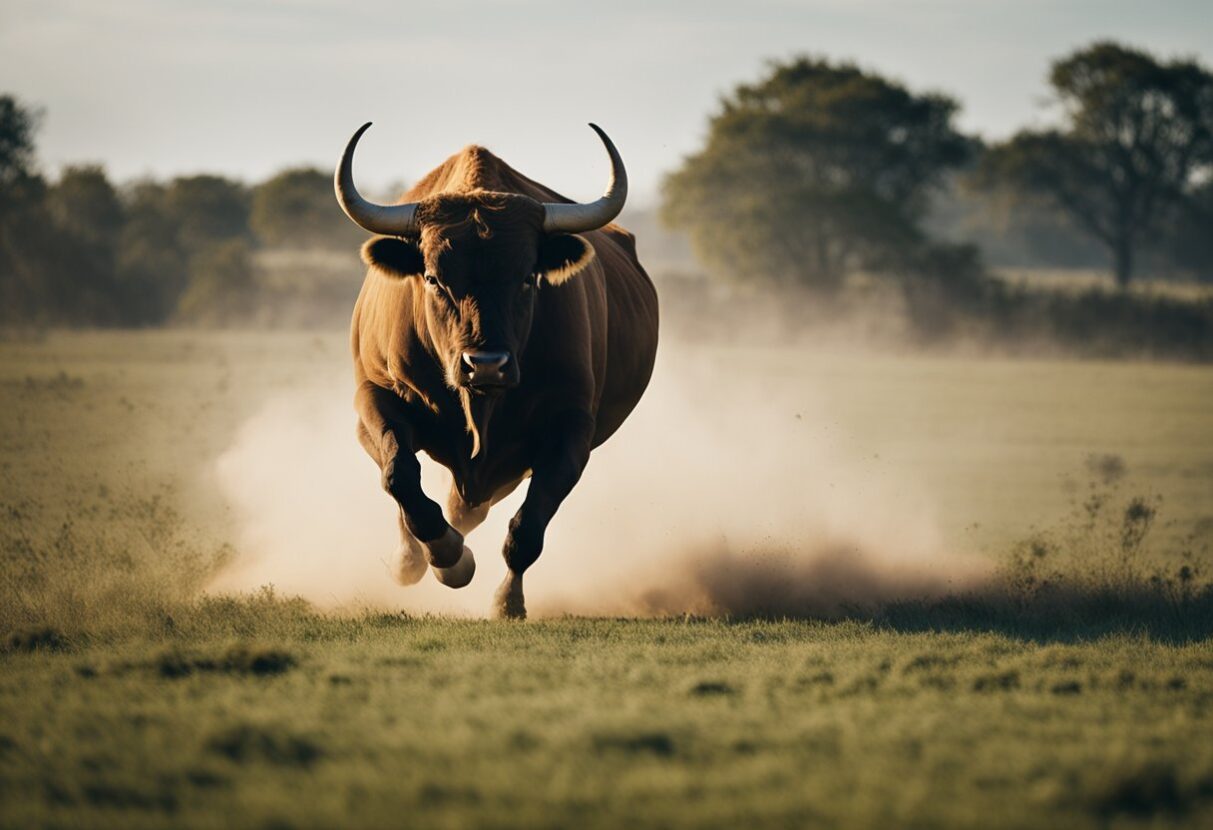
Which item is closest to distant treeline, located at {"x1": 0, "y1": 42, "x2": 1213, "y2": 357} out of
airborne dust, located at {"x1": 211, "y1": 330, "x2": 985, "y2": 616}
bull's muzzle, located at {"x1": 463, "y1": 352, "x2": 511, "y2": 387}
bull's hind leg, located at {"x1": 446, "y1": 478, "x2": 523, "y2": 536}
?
airborne dust, located at {"x1": 211, "y1": 330, "x2": 985, "y2": 616}

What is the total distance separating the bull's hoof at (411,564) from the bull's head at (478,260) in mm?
1056

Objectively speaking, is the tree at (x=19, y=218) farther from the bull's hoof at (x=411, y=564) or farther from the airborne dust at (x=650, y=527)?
the bull's hoof at (x=411, y=564)

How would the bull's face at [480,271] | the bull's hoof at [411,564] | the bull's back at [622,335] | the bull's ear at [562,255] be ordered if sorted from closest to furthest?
the bull's face at [480,271], the bull's ear at [562,255], the bull's hoof at [411,564], the bull's back at [622,335]

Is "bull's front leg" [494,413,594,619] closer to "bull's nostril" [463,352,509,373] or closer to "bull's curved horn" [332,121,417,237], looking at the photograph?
"bull's nostril" [463,352,509,373]

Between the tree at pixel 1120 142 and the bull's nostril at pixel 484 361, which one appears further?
the tree at pixel 1120 142

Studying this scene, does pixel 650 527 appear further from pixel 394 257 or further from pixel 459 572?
pixel 394 257

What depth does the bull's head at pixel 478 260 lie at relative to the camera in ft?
26.2

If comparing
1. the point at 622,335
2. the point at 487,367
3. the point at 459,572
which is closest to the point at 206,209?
the point at 622,335

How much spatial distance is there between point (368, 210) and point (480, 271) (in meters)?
0.99

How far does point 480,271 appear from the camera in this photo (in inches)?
323

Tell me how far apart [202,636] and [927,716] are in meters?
3.69

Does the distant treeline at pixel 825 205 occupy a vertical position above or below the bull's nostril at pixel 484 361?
above

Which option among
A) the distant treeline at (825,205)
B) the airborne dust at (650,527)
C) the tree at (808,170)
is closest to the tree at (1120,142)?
the distant treeline at (825,205)

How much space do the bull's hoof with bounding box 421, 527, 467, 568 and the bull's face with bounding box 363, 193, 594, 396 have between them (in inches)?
33.0
